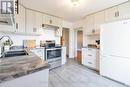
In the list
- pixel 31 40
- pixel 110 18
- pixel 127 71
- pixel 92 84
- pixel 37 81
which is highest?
pixel 110 18

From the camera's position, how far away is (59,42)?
16.5 feet

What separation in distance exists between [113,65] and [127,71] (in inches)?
14.3

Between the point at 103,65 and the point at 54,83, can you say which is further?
the point at 103,65

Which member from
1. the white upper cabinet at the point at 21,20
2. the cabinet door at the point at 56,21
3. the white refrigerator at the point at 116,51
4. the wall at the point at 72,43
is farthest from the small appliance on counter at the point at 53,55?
the wall at the point at 72,43

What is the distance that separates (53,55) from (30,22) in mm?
1575

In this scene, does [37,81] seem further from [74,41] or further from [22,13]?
[74,41]

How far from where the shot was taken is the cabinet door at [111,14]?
311cm

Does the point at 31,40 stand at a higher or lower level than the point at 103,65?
higher

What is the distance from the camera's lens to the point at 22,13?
3.18 meters


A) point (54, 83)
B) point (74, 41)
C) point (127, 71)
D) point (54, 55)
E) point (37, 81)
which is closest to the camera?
point (37, 81)

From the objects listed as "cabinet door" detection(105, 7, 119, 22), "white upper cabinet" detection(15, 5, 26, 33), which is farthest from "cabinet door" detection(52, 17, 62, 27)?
"cabinet door" detection(105, 7, 119, 22)

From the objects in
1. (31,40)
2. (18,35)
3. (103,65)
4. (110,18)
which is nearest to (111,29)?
(110,18)

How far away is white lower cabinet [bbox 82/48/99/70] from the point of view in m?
3.44

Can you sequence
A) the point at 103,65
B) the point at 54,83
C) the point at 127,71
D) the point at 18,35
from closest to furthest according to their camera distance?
the point at 127,71 < the point at 54,83 < the point at 103,65 < the point at 18,35
